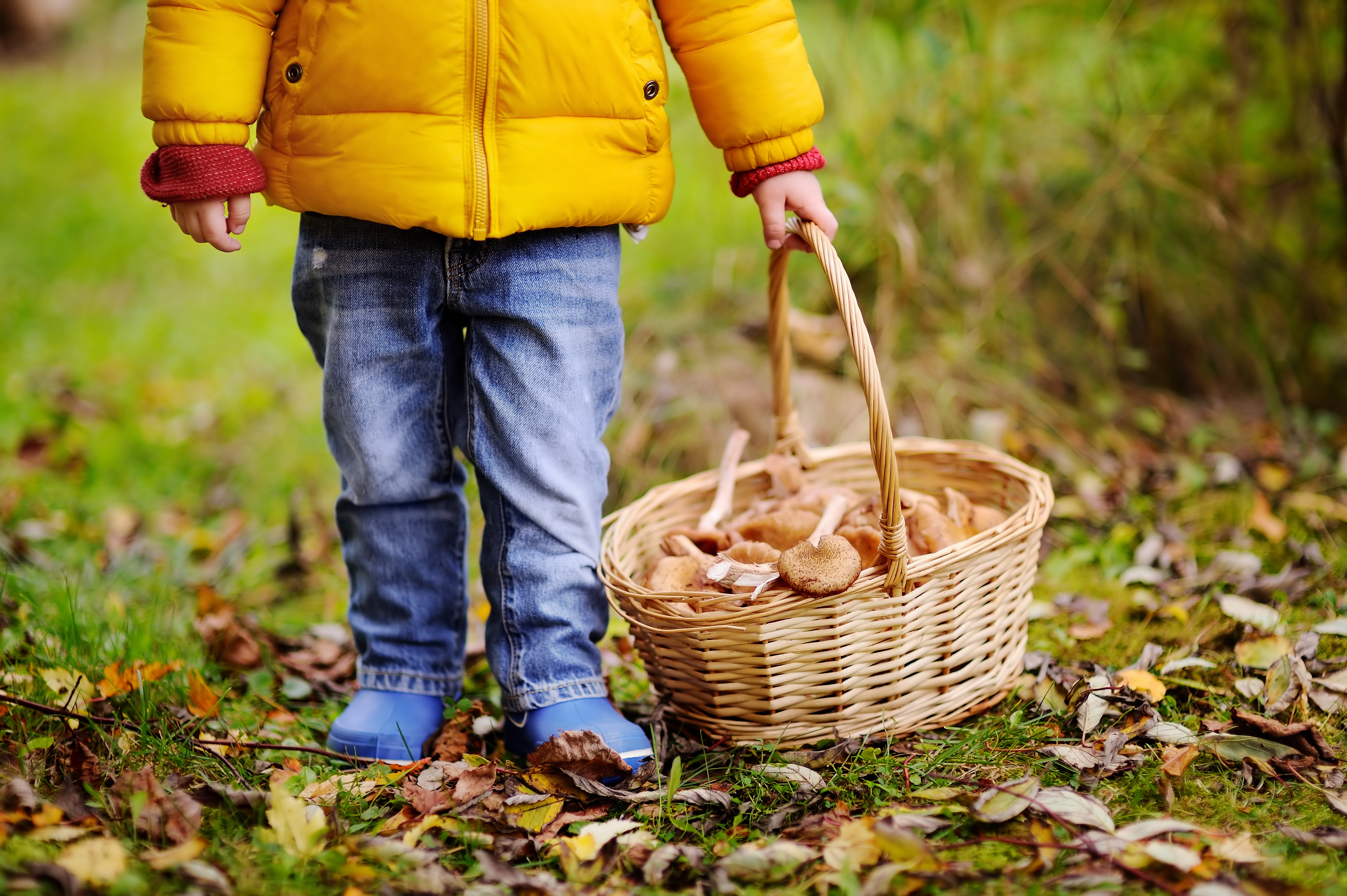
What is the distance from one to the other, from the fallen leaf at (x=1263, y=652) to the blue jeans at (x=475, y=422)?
1.07 m

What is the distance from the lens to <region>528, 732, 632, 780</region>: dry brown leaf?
1.50 meters

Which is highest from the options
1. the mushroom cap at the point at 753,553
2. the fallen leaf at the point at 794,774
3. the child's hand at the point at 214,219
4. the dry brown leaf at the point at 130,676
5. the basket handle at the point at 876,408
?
the child's hand at the point at 214,219

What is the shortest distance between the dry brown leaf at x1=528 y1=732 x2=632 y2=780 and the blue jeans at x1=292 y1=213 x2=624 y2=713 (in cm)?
11

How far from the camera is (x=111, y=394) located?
11.0 feet

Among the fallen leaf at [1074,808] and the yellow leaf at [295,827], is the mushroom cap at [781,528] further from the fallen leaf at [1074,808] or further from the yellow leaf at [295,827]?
the yellow leaf at [295,827]

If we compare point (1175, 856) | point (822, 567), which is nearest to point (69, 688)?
point (822, 567)

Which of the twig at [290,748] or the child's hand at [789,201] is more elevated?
the child's hand at [789,201]

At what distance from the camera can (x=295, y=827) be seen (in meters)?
1.32

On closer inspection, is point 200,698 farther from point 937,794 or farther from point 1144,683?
point 1144,683

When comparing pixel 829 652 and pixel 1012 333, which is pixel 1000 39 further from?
pixel 829 652

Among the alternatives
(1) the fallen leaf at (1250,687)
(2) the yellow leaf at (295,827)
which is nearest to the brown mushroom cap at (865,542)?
(1) the fallen leaf at (1250,687)

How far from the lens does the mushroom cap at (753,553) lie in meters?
1.65

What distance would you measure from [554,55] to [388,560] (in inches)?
33.5

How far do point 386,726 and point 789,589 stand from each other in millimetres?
701
